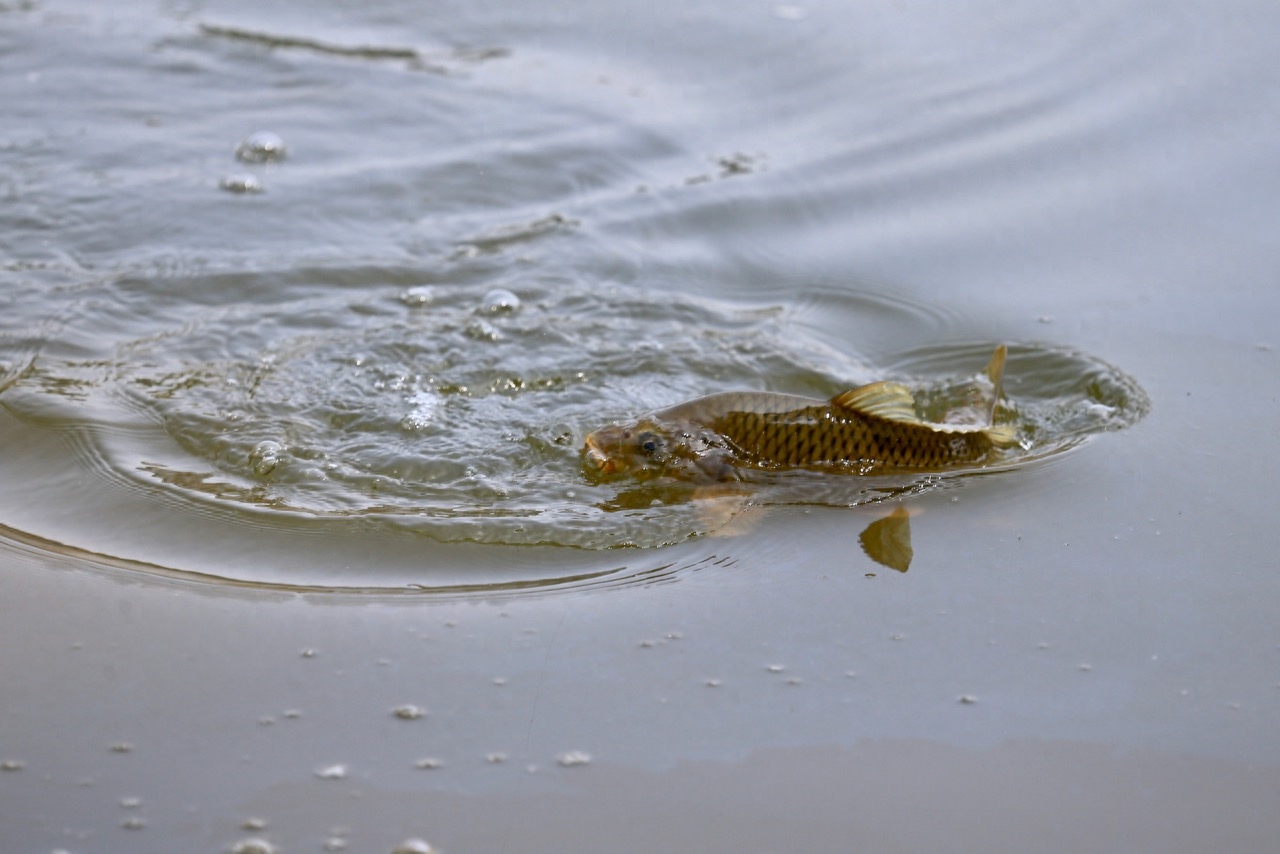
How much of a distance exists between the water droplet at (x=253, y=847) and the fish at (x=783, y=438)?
6.22ft

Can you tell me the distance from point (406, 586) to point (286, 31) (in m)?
6.46

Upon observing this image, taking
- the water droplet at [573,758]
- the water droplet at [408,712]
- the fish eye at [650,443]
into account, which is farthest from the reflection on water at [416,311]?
the water droplet at [573,758]

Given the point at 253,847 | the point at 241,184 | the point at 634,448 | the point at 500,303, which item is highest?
the point at 241,184

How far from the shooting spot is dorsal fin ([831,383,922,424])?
413cm

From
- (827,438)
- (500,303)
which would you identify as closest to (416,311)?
(500,303)

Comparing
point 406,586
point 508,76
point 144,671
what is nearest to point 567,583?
point 406,586

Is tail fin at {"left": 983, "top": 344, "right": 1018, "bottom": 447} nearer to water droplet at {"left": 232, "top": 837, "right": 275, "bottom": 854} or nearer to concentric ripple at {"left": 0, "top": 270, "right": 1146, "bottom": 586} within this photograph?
concentric ripple at {"left": 0, "top": 270, "right": 1146, "bottom": 586}

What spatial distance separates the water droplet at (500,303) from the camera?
5.57m

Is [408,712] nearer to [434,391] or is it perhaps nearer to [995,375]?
[434,391]

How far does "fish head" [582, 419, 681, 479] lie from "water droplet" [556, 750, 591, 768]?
4.66ft

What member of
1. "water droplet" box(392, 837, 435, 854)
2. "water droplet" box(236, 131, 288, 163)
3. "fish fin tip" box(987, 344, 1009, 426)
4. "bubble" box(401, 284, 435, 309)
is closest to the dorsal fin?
"fish fin tip" box(987, 344, 1009, 426)

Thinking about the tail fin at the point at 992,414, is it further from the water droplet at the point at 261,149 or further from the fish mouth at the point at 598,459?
the water droplet at the point at 261,149

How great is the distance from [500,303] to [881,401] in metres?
1.99

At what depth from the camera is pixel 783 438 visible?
4215 millimetres
